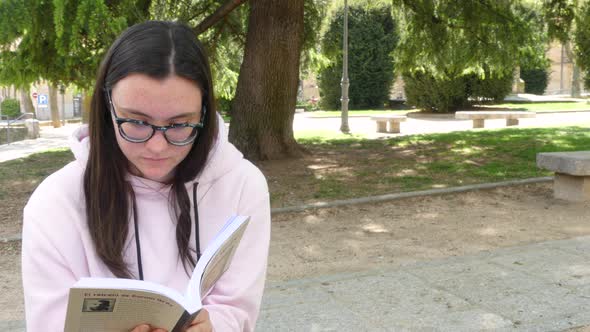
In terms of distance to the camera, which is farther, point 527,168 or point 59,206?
point 527,168

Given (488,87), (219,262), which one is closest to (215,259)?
(219,262)

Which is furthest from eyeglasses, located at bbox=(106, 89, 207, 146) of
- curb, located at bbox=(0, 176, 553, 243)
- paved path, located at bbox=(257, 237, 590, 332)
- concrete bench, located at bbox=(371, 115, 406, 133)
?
concrete bench, located at bbox=(371, 115, 406, 133)

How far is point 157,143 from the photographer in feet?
5.52

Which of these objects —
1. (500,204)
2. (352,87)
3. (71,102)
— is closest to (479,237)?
(500,204)

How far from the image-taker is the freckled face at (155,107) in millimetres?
1629

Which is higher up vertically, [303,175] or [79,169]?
[79,169]

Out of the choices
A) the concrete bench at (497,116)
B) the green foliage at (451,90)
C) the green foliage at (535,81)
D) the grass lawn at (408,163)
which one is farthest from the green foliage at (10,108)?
the green foliage at (535,81)

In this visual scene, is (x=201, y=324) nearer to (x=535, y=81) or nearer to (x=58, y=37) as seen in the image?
(x=58, y=37)

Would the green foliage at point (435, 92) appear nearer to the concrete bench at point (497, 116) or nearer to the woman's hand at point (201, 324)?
the concrete bench at point (497, 116)

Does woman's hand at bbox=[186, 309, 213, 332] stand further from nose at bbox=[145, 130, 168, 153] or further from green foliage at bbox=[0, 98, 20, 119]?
green foliage at bbox=[0, 98, 20, 119]

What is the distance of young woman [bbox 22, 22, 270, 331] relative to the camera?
166cm

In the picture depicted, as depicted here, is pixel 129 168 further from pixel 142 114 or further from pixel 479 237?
pixel 479 237

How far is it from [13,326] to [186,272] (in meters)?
2.58

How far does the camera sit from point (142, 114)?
5.42 ft
